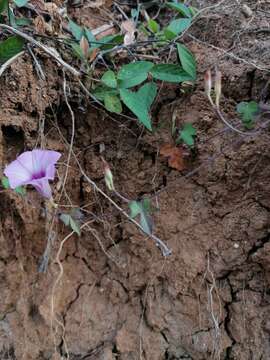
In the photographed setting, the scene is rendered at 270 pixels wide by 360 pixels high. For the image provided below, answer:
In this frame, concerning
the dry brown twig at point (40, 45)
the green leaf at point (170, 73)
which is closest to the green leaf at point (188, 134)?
the green leaf at point (170, 73)

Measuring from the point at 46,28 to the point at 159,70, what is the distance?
40 centimetres

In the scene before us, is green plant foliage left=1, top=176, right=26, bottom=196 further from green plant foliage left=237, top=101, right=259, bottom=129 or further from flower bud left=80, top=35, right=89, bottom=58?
green plant foliage left=237, top=101, right=259, bottom=129

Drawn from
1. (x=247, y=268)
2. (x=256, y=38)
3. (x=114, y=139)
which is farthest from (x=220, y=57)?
(x=247, y=268)

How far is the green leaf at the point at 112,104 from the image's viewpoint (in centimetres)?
129

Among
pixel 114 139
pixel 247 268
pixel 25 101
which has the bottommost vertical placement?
pixel 247 268

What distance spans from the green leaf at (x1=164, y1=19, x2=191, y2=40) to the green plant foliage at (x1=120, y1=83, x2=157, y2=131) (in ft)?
0.62

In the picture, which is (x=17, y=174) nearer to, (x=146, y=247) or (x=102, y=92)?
(x=102, y=92)

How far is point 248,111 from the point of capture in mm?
1247

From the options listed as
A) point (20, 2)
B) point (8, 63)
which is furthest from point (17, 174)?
point (20, 2)

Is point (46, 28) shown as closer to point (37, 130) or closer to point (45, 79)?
point (45, 79)

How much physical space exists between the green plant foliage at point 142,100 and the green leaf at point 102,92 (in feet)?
0.14

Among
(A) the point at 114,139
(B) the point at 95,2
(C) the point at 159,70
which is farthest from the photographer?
(B) the point at 95,2

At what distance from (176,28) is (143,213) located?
59 centimetres

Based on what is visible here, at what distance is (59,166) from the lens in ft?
4.57
